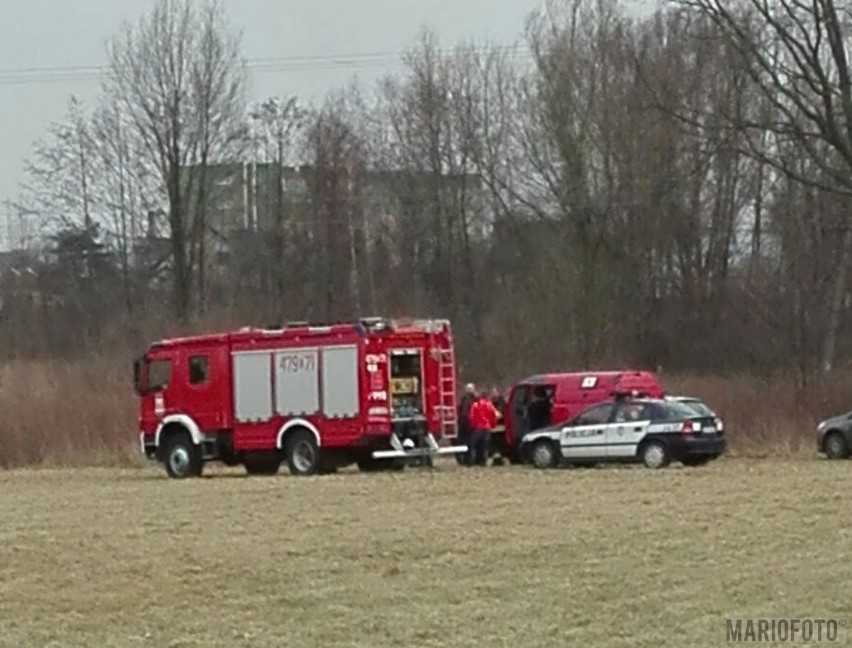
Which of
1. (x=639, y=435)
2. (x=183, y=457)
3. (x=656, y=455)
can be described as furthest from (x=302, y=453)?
(x=656, y=455)

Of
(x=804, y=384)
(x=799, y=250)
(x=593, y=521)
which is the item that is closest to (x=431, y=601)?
(x=593, y=521)

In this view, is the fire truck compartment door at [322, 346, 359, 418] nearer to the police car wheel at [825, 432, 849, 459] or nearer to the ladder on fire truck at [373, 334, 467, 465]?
the ladder on fire truck at [373, 334, 467, 465]

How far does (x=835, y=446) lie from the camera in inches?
1593

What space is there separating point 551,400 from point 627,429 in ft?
14.2

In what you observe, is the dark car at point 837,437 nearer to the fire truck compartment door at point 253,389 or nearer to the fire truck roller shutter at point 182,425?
the fire truck compartment door at point 253,389

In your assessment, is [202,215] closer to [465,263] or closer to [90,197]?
[90,197]

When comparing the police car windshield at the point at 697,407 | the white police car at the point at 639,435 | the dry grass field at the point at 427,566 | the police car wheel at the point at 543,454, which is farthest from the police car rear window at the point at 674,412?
the dry grass field at the point at 427,566

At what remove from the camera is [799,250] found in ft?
206

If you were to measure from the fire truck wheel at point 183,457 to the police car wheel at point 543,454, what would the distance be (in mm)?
6690

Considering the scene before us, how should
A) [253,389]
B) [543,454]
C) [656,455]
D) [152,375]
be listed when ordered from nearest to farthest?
[656,455], [253,389], [543,454], [152,375]

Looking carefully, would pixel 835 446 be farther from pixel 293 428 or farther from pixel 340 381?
pixel 293 428

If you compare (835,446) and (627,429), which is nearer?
(627,429)

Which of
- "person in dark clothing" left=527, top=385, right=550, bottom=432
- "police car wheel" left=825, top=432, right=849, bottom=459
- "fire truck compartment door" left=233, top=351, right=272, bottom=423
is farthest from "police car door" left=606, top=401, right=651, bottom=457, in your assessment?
"fire truck compartment door" left=233, top=351, right=272, bottom=423

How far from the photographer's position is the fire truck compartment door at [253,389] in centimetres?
3712
